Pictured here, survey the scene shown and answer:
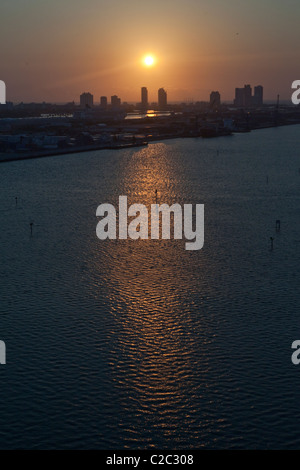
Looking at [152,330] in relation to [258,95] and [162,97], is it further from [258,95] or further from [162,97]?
[258,95]

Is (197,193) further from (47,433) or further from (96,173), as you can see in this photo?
(47,433)

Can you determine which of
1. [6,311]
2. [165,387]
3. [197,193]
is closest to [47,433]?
[165,387]

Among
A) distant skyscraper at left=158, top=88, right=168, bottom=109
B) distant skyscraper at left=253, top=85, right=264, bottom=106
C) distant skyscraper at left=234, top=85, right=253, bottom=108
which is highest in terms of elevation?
distant skyscraper at left=253, top=85, right=264, bottom=106

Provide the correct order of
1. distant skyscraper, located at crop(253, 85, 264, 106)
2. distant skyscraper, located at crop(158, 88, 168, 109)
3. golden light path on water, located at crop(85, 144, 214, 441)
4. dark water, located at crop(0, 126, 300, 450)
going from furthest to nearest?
distant skyscraper, located at crop(253, 85, 264, 106)
distant skyscraper, located at crop(158, 88, 168, 109)
golden light path on water, located at crop(85, 144, 214, 441)
dark water, located at crop(0, 126, 300, 450)

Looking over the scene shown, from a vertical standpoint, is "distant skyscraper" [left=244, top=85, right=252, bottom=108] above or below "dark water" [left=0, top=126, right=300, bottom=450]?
above

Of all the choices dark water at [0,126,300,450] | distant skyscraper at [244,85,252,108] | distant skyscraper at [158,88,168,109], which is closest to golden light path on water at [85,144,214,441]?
dark water at [0,126,300,450]

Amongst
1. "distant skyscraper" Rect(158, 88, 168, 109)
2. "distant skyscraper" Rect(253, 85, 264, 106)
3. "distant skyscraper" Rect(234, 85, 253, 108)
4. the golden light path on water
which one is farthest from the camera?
"distant skyscraper" Rect(253, 85, 264, 106)

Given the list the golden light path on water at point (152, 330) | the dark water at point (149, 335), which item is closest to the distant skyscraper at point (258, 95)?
the dark water at point (149, 335)

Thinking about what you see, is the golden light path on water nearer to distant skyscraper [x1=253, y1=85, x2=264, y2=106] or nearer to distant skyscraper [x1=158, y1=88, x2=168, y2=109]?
distant skyscraper [x1=158, y1=88, x2=168, y2=109]

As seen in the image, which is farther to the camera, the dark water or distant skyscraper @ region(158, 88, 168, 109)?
distant skyscraper @ region(158, 88, 168, 109)
